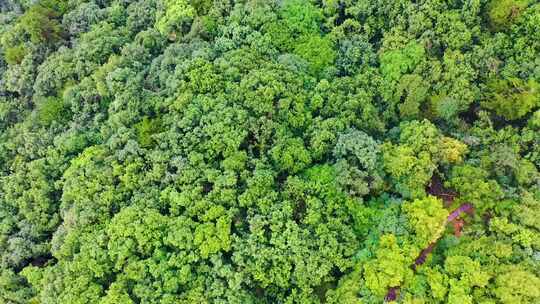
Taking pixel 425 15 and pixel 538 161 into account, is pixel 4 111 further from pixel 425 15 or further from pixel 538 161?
pixel 538 161

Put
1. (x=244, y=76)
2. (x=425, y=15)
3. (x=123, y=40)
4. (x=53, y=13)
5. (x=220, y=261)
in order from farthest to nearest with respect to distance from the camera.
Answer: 1. (x=53, y=13)
2. (x=123, y=40)
3. (x=425, y=15)
4. (x=244, y=76)
5. (x=220, y=261)

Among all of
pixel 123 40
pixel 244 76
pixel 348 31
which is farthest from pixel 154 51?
pixel 348 31

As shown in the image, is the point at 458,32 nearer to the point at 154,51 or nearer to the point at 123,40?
the point at 154,51

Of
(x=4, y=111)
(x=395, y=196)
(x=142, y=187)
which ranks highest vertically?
(x=4, y=111)

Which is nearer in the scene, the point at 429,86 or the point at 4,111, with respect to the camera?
the point at 429,86

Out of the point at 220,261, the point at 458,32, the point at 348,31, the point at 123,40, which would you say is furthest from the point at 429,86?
the point at 123,40

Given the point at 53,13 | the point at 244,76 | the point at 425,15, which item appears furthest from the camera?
the point at 53,13

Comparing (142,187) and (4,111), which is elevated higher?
(4,111)
